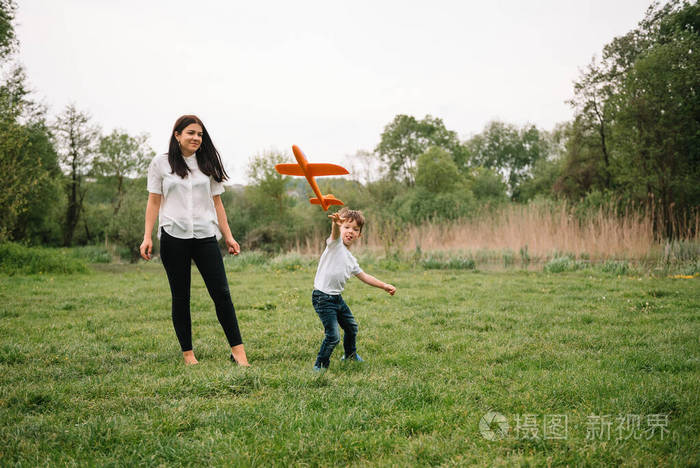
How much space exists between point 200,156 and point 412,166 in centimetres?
4021

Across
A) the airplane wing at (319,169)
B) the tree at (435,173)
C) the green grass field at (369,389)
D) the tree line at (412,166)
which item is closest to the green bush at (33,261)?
the tree line at (412,166)

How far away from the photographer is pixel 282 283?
10.2 meters

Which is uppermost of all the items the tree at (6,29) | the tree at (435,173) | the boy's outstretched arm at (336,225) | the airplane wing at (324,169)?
the tree at (6,29)

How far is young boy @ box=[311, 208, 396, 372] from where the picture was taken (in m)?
3.84

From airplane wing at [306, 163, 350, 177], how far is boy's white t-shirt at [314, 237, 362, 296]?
2.28ft

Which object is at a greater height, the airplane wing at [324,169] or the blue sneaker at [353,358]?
the airplane wing at [324,169]

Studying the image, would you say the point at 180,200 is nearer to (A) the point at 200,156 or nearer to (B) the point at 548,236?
(A) the point at 200,156

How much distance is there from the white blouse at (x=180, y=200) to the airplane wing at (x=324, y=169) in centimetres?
110

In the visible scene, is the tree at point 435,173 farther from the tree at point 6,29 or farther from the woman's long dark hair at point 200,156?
the woman's long dark hair at point 200,156

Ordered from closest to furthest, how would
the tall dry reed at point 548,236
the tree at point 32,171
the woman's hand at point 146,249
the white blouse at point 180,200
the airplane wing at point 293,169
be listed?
the airplane wing at point 293,169 → the woman's hand at point 146,249 → the white blouse at point 180,200 → the tall dry reed at point 548,236 → the tree at point 32,171

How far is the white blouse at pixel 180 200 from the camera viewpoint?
378 centimetres

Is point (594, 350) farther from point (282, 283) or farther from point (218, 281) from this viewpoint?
point (282, 283)

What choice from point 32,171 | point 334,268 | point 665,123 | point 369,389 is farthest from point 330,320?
point 32,171

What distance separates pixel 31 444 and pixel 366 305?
16.3ft
